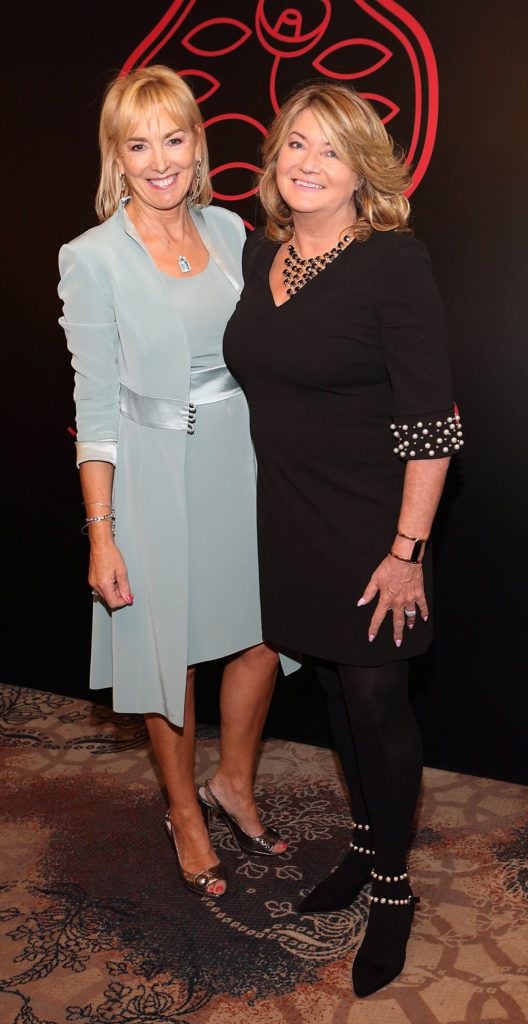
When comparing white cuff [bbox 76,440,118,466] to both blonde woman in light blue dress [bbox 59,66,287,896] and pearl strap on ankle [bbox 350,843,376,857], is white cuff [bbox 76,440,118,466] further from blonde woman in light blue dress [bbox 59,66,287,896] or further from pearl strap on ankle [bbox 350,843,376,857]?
pearl strap on ankle [bbox 350,843,376,857]

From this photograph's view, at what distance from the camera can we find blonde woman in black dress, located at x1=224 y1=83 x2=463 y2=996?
1.93 m

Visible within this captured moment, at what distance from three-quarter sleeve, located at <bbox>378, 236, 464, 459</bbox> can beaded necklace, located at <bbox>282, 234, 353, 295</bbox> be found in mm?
135

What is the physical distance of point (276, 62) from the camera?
2.87 meters

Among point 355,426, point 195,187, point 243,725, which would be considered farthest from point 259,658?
point 195,187

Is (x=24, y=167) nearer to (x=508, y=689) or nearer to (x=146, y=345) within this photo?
(x=146, y=345)

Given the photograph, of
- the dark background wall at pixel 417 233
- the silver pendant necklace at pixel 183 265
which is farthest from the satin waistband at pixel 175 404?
the dark background wall at pixel 417 233

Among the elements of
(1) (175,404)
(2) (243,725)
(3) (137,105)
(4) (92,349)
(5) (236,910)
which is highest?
(3) (137,105)

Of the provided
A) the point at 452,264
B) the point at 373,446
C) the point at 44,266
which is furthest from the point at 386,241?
the point at 44,266

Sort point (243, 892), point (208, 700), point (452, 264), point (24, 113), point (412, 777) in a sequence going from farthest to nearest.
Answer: point (208, 700) → point (24, 113) → point (452, 264) → point (243, 892) → point (412, 777)

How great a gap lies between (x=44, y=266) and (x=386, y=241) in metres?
1.70

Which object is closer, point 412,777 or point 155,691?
point 412,777

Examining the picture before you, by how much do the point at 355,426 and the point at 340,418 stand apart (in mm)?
32

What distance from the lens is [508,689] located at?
2969 mm

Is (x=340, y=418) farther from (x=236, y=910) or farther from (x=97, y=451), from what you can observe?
(x=236, y=910)
